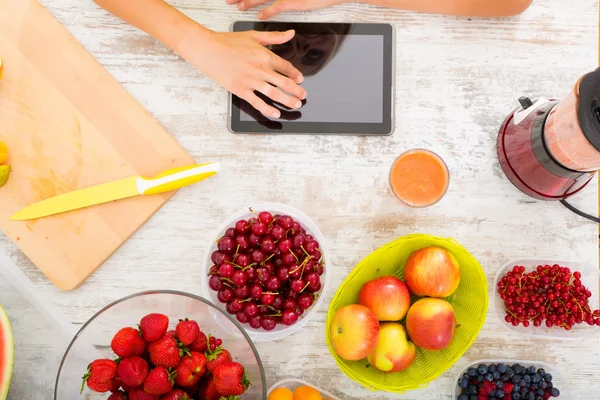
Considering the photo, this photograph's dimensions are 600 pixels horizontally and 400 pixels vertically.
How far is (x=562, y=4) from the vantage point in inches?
42.7

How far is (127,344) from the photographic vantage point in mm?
833

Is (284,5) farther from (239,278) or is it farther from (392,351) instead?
(392,351)

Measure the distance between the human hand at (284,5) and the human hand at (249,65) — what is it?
60mm

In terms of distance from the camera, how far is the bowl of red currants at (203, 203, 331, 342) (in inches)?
37.3

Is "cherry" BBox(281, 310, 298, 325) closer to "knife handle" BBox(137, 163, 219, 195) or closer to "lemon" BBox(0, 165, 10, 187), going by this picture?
"knife handle" BBox(137, 163, 219, 195)

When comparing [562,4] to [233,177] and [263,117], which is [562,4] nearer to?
[263,117]

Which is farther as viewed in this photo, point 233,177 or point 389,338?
point 233,177

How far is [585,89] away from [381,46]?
410 mm

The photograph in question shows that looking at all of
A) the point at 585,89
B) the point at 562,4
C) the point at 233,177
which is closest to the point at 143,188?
the point at 233,177

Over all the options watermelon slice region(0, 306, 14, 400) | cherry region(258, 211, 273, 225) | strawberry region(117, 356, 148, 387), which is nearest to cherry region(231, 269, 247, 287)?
cherry region(258, 211, 273, 225)

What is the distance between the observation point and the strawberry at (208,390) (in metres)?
0.83

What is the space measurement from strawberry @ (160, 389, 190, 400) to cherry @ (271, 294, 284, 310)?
235mm

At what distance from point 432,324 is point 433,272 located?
0.10 meters

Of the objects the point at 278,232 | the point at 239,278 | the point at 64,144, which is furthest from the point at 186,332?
the point at 64,144
